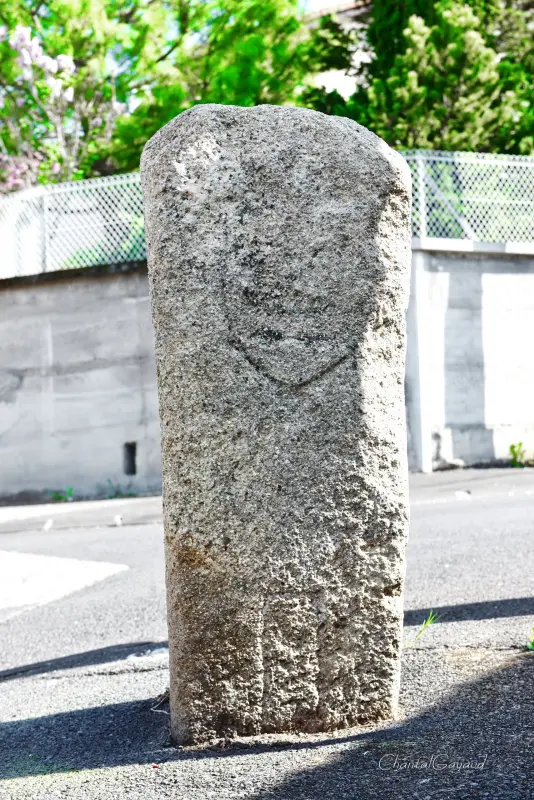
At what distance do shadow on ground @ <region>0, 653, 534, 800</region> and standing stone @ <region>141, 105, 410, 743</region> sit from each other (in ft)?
A: 0.55

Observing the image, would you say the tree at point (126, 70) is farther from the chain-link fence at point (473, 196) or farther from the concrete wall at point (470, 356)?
the concrete wall at point (470, 356)

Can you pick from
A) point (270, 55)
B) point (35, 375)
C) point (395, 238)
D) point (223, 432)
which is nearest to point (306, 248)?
point (395, 238)

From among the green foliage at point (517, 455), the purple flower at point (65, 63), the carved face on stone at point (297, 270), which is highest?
the purple flower at point (65, 63)

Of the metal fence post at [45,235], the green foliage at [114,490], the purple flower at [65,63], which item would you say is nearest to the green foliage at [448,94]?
the metal fence post at [45,235]

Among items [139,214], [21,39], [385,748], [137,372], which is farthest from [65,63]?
[385,748]

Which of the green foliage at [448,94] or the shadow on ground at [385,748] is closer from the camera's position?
the shadow on ground at [385,748]

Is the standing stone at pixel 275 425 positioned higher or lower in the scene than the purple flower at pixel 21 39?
lower

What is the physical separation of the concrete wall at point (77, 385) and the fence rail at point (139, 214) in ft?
1.28

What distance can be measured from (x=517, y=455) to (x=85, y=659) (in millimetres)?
9040

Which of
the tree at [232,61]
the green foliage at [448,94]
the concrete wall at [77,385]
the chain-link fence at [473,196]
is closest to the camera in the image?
the chain-link fence at [473,196]

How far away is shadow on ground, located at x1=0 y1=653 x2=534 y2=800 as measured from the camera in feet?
8.07

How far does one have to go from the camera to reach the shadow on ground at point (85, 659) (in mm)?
4570

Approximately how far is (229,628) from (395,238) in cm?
134

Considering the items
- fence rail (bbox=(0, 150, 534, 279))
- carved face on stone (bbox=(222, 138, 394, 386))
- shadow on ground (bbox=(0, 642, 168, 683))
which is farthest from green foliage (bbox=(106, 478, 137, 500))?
carved face on stone (bbox=(222, 138, 394, 386))
